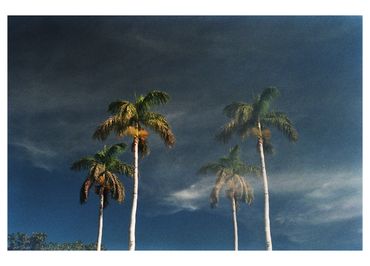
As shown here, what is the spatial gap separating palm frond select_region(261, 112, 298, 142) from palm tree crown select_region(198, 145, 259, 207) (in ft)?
36.1

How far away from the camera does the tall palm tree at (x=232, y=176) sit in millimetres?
40688

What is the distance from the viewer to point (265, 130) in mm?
29688

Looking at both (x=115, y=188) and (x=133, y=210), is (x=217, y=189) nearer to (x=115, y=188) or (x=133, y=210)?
(x=115, y=188)

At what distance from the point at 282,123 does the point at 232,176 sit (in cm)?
1336

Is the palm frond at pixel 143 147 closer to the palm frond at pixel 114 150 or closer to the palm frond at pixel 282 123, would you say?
the palm frond at pixel 282 123

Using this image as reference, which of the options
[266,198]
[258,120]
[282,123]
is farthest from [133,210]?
[282,123]

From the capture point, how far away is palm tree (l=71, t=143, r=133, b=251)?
38250 millimetres

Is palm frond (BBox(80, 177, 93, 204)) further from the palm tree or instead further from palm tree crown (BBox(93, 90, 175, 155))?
palm tree crown (BBox(93, 90, 175, 155))

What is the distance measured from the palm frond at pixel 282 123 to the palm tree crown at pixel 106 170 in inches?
525

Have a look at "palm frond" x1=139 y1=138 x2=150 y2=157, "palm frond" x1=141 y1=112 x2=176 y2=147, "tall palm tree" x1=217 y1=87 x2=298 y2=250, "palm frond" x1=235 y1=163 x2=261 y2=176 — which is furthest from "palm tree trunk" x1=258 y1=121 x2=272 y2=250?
"palm frond" x1=235 y1=163 x2=261 y2=176

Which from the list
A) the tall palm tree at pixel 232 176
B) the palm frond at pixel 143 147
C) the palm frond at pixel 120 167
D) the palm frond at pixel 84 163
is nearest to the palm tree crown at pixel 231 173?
the tall palm tree at pixel 232 176
